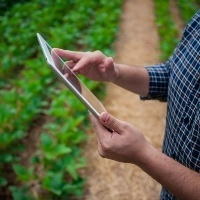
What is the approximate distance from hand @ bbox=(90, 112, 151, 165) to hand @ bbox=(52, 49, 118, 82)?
35cm

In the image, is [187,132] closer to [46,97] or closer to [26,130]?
[26,130]

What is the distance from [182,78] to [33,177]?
4.37 feet

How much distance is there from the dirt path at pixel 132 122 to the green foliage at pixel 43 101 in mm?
166

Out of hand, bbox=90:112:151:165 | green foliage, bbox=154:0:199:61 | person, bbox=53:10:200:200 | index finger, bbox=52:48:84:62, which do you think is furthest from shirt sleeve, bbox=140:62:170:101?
green foliage, bbox=154:0:199:61

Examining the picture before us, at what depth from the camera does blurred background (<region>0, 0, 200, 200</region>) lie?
2098 millimetres

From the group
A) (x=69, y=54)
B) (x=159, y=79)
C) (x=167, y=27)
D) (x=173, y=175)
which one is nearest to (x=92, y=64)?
(x=69, y=54)

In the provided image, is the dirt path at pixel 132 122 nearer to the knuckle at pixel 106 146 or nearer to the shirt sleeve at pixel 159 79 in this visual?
the shirt sleeve at pixel 159 79

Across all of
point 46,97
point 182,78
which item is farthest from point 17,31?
point 182,78

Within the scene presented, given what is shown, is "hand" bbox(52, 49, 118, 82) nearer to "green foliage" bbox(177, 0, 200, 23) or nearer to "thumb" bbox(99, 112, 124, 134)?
"thumb" bbox(99, 112, 124, 134)

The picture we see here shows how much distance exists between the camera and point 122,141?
0.98m

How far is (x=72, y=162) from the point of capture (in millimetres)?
2121

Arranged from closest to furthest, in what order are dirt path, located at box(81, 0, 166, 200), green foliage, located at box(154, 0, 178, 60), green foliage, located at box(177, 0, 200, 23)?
dirt path, located at box(81, 0, 166, 200), green foliage, located at box(154, 0, 178, 60), green foliage, located at box(177, 0, 200, 23)

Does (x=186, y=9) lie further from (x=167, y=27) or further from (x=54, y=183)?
(x=54, y=183)

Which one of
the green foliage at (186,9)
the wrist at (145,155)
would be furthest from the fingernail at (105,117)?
the green foliage at (186,9)
